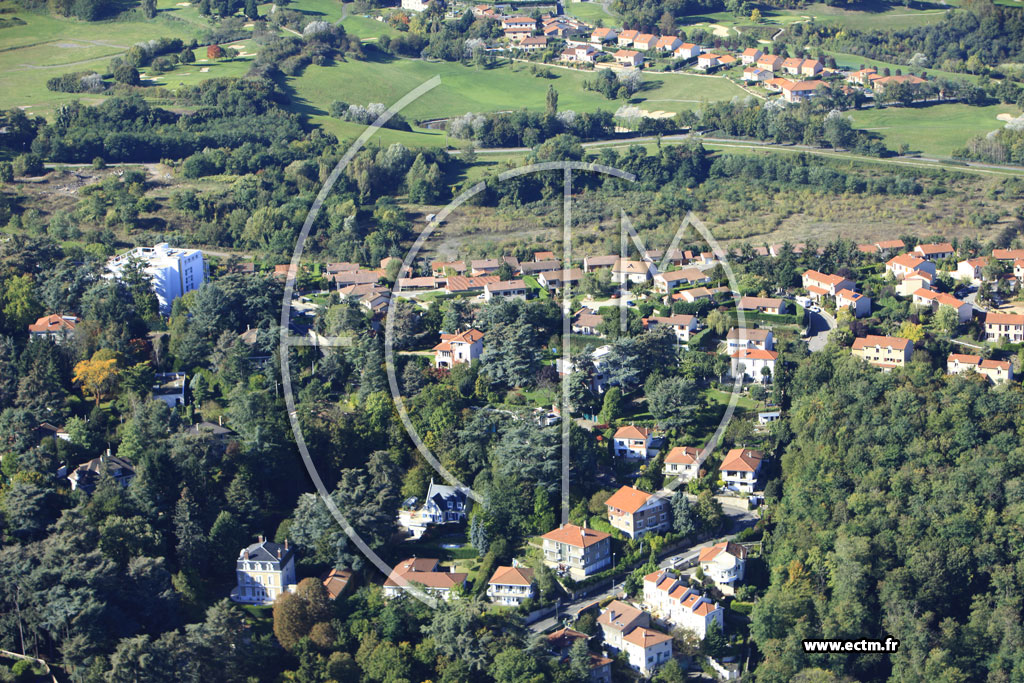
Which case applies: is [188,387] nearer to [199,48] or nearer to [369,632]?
[369,632]

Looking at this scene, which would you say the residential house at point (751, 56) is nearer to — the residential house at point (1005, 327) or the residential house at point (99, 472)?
the residential house at point (1005, 327)

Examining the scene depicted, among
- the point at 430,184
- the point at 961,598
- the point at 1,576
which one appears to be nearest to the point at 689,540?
the point at 961,598

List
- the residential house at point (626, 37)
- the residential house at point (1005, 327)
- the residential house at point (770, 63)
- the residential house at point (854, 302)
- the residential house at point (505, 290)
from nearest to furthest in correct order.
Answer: the residential house at point (1005, 327)
the residential house at point (854, 302)
the residential house at point (505, 290)
the residential house at point (770, 63)
the residential house at point (626, 37)

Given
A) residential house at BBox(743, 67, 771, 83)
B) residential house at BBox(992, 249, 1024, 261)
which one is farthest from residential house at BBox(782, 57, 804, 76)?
residential house at BBox(992, 249, 1024, 261)

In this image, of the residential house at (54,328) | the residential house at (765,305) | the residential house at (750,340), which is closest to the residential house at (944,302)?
the residential house at (765,305)

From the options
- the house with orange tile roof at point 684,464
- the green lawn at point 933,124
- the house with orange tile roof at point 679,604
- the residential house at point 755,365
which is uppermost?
the green lawn at point 933,124
